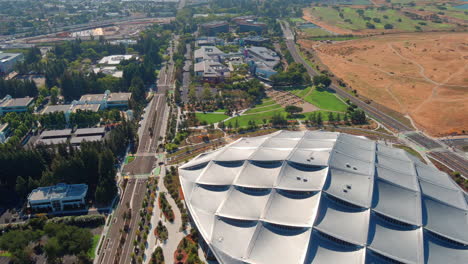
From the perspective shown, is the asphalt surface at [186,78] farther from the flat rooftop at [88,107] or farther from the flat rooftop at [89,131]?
the flat rooftop at [89,131]

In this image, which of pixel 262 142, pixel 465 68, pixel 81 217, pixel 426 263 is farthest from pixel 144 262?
pixel 465 68

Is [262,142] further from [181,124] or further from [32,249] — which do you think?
[32,249]

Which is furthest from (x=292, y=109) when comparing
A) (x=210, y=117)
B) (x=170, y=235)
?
(x=170, y=235)

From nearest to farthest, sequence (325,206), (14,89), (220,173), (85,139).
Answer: (325,206)
(220,173)
(85,139)
(14,89)

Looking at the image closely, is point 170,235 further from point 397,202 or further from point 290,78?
point 290,78

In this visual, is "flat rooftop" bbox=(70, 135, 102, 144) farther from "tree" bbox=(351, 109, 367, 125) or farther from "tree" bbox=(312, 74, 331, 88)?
"tree" bbox=(312, 74, 331, 88)
